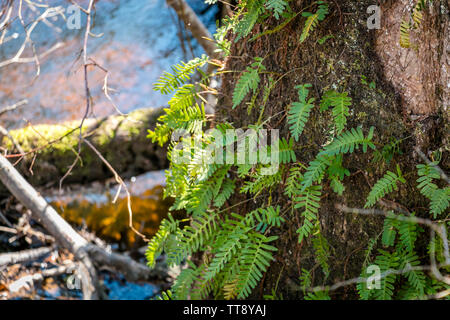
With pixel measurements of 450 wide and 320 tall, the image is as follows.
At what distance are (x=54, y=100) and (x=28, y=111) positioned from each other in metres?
0.30

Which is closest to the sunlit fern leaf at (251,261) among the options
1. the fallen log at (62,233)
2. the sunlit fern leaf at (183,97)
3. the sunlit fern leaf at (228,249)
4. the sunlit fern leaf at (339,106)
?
the sunlit fern leaf at (228,249)

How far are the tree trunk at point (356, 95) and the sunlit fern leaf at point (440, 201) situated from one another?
145 millimetres

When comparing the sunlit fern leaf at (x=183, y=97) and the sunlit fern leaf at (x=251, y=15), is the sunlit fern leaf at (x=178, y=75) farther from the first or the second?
the sunlit fern leaf at (x=251, y=15)

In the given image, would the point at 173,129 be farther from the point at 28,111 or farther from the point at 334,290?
the point at 28,111

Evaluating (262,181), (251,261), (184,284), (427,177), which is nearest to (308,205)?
(262,181)

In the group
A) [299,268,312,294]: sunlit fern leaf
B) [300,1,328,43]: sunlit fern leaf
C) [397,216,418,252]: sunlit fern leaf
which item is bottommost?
[299,268,312,294]: sunlit fern leaf

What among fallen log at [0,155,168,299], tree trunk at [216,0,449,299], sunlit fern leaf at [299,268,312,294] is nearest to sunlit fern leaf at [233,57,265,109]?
tree trunk at [216,0,449,299]

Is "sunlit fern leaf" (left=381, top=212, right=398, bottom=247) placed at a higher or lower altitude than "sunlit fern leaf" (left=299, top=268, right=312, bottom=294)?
higher

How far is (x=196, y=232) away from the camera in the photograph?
5.75ft

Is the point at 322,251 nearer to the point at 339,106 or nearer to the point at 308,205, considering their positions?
the point at 308,205

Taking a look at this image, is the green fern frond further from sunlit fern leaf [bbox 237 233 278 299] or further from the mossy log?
the mossy log

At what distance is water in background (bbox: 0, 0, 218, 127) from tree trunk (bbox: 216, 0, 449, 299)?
6.93 feet

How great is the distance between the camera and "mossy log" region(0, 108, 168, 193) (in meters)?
3.23

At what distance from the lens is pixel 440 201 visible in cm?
130
